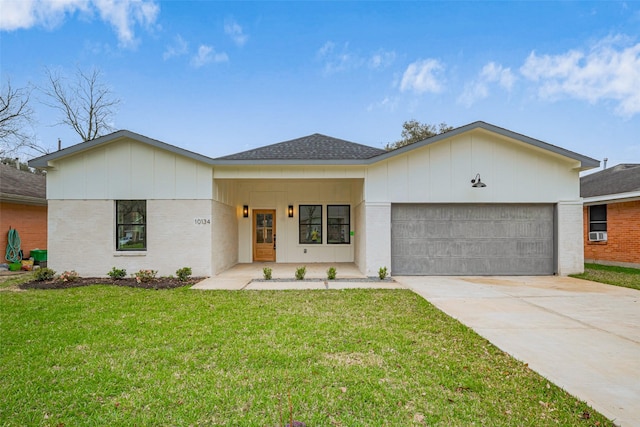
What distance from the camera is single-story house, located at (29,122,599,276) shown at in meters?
9.36

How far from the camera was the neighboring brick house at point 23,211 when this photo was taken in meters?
11.6

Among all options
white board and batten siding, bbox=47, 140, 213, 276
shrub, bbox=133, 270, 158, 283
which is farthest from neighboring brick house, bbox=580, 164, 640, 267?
shrub, bbox=133, 270, 158, 283

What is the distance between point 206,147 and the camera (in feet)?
81.8

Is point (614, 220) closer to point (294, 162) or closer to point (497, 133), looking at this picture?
point (497, 133)

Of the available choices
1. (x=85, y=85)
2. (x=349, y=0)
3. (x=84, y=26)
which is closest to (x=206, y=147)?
(x=85, y=85)

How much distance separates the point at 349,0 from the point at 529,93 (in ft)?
33.8

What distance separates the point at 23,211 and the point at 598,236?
23268mm

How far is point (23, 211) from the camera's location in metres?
12.5

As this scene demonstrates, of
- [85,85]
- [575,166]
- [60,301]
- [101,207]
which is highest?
→ [85,85]

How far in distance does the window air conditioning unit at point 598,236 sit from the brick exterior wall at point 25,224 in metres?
23.0

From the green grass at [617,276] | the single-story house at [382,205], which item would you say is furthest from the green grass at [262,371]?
the green grass at [617,276]

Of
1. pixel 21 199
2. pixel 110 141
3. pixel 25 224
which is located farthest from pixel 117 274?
pixel 25 224

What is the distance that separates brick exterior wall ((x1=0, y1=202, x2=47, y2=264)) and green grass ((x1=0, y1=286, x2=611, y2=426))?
8.98 meters

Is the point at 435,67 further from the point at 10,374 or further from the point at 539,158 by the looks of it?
the point at 10,374
